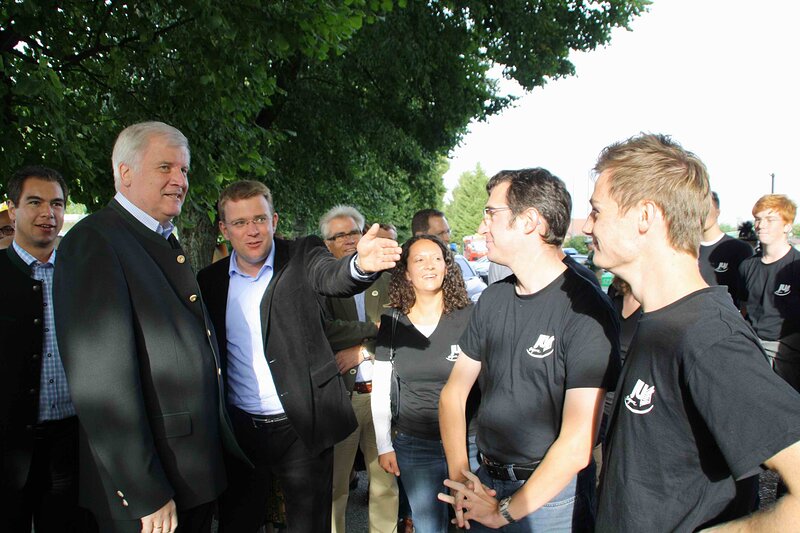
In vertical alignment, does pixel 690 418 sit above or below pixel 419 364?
above

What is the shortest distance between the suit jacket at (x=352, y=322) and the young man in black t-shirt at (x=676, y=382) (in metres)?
1.89

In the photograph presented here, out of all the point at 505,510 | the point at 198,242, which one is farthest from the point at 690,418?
the point at 198,242

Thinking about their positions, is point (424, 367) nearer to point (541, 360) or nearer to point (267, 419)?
point (267, 419)

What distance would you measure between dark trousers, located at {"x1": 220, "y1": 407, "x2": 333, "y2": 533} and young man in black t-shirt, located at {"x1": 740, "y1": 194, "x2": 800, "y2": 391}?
13.9ft

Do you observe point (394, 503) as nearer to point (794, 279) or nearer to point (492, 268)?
point (492, 268)

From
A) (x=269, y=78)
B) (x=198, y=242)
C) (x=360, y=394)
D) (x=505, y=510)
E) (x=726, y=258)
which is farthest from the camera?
(x=198, y=242)

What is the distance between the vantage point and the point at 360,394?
3.91 m

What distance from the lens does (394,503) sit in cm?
367

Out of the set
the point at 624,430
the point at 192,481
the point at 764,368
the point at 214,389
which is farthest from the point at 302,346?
the point at 764,368

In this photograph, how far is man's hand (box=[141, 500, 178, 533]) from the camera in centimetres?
196

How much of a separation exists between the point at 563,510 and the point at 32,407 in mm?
2335

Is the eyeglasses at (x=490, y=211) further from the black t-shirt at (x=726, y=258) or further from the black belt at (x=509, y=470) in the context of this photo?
the black t-shirt at (x=726, y=258)

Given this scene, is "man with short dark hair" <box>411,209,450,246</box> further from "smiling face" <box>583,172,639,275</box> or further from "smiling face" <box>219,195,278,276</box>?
"smiling face" <box>583,172,639,275</box>

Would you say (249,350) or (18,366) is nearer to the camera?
(18,366)
